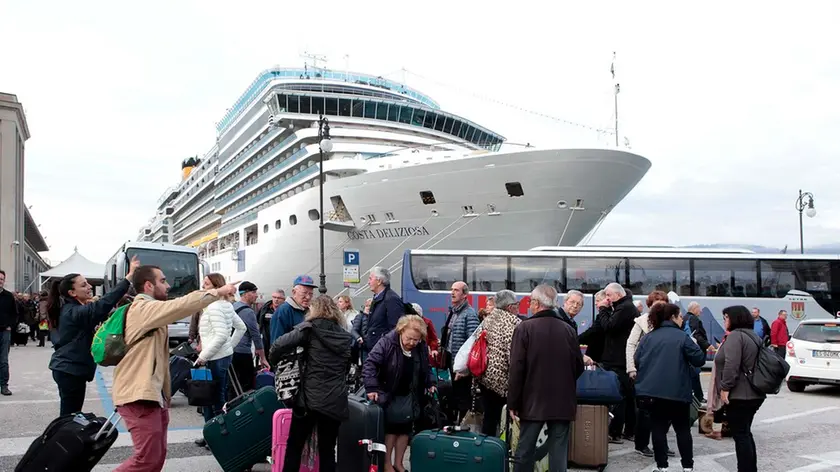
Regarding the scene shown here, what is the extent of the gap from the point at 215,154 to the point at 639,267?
3424 cm

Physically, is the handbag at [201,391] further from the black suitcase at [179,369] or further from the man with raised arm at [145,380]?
the man with raised arm at [145,380]

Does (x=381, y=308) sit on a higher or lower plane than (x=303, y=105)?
lower

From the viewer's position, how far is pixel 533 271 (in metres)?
16.8

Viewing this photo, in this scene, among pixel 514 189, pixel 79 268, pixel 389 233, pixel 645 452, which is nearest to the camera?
pixel 645 452

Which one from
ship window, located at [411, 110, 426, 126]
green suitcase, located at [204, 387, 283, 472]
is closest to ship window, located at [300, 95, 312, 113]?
ship window, located at [411, 110, 426, 126]

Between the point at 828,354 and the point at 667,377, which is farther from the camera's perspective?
the point at 828,354

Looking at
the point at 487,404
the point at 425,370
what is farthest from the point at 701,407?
the point at 425,370

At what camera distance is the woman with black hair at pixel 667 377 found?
4949mm

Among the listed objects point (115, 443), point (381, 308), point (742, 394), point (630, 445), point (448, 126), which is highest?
point (448, 126)

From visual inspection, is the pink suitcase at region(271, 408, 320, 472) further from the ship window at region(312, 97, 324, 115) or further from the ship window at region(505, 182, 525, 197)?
the ship window at region(312, 97, 324, 115)

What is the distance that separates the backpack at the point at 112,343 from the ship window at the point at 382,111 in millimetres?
24474

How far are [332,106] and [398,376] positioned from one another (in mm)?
24217

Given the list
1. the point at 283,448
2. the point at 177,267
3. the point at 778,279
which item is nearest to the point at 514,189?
the point at 778,279

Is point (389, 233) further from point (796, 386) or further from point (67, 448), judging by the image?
point (67, 448)
